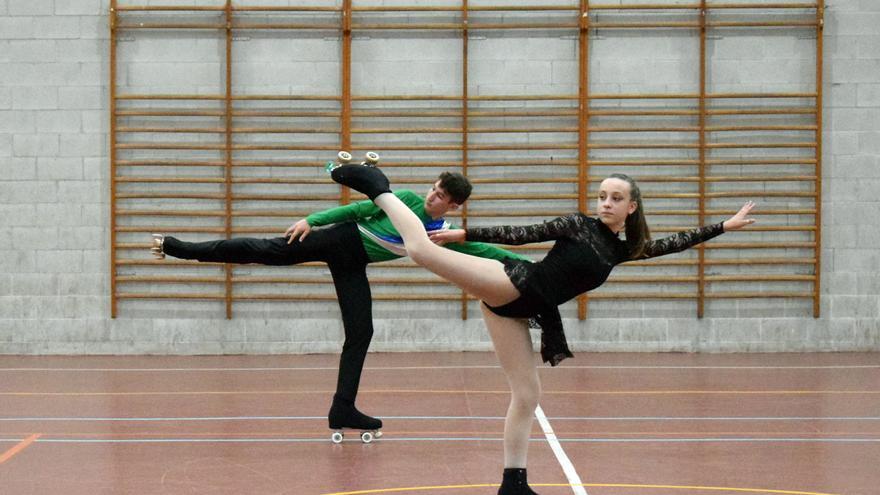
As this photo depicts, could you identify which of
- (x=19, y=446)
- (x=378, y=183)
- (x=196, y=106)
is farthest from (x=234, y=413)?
(x=196, y=106)

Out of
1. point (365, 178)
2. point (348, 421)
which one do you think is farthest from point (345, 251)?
point (365, 178)

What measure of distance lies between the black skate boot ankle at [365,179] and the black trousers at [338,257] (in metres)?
0.85

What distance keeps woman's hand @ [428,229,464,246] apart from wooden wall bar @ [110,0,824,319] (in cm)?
546

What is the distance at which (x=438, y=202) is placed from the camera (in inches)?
196

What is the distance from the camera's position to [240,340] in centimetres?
983

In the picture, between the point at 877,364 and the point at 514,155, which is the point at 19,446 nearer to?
the point at 514,155

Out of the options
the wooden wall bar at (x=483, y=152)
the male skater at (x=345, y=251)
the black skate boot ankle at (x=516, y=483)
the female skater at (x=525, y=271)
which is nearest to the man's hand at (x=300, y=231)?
the male skater at (x=345, y=251)

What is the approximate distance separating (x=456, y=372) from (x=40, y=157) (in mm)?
4257

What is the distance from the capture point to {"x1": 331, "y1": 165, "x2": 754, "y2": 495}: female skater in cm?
412

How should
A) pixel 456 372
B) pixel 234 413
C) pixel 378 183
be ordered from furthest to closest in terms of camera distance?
pixel 456 372
pixel 234 413
pixel 378 183

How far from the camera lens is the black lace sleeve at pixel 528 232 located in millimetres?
4129

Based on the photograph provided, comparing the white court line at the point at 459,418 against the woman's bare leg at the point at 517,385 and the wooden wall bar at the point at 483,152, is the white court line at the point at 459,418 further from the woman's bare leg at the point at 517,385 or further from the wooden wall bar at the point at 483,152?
the wooden wall bar at the point at 483,152

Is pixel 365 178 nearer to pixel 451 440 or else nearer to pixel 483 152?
pixel 451 440

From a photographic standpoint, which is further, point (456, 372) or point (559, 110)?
point (559, 110)
